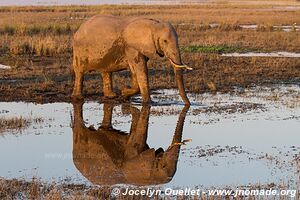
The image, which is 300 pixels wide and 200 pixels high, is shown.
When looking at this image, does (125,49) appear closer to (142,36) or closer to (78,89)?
(142,36)

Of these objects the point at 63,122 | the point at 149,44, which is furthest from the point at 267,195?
the point at 149,44

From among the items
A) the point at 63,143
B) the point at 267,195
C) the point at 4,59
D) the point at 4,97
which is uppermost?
the point at 267,195

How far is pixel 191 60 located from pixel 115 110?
8.01 meters

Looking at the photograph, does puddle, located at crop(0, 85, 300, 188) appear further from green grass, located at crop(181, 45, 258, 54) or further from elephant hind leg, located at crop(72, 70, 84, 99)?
green grass, located at crop(181, 45, 258, 54)

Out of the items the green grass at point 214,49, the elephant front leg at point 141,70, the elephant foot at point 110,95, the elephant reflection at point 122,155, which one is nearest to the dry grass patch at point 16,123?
the elephant reflection at point 122,155

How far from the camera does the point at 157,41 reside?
587 inches

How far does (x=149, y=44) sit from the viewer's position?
1497cm

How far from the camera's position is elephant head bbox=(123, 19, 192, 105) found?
14719mm

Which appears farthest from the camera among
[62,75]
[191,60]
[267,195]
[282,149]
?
[191,60]

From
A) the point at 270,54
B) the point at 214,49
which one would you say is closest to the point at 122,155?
the point at 270,54

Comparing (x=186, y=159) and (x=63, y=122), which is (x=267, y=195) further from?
(x=63, y=122)

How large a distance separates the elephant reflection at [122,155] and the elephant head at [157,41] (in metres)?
1.17

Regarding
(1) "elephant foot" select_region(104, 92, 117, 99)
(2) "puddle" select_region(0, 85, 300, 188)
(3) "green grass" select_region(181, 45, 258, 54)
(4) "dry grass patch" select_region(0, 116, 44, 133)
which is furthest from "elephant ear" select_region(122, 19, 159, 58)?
(3) "green grass" select_region(181, 45, 258, 54)

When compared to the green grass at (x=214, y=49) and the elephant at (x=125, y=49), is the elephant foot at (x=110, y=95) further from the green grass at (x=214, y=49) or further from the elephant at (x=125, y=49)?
the green grass at (x=214, y=49)
